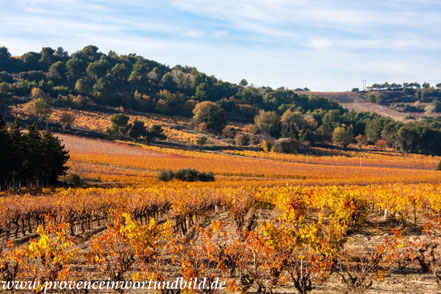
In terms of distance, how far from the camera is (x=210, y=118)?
12762 centimetres

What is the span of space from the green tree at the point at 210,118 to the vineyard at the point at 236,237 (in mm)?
76256

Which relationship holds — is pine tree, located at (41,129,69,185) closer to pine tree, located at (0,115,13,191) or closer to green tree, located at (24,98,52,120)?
pine tree, located at (0,115,13,191)

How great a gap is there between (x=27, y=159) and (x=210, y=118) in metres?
87.2

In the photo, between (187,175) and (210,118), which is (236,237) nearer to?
(187,175)

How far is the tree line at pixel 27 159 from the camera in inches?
1620

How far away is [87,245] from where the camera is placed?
71.4 feet

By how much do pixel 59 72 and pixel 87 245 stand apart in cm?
16104

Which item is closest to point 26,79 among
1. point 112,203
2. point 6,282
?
point 112,203

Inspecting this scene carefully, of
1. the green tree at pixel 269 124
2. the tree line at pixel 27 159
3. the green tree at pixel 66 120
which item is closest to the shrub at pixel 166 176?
the tree line at pixel 27 159

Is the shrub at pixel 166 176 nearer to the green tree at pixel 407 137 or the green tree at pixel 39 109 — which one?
the green tree at pixel 39 109

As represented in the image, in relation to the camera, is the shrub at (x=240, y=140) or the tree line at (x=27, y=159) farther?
the shrub at (x=240, y=140)

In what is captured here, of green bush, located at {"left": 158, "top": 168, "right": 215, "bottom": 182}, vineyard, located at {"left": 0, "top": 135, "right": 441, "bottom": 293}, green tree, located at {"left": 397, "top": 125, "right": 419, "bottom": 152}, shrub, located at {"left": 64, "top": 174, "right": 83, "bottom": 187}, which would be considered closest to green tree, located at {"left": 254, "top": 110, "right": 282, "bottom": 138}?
green tree, located at {"left": 397, "top": 125, "right": 419, "bottom": 152}

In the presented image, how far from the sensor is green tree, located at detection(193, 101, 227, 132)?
128 metres

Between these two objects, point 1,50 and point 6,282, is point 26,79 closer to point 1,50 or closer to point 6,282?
point 1,50
